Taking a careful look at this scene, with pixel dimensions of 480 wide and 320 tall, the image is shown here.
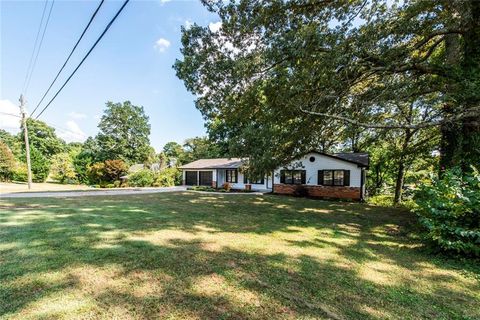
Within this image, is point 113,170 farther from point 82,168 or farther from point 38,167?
point 38,167

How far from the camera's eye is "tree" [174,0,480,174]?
23.7 ft

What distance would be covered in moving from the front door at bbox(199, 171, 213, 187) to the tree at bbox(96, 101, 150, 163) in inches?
752

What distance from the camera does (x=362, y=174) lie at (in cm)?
1552

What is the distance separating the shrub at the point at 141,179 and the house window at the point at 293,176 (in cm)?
1460

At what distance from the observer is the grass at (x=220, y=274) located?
2861 millimetres

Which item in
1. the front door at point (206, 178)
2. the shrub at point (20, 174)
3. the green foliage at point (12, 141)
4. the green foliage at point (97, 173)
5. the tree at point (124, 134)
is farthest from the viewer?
the green foliage at point (12, 141)

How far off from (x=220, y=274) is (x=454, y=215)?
5226mm

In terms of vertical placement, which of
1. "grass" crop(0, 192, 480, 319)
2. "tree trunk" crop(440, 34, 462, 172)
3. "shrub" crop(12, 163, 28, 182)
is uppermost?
"tree trunk" crop(440, 34, 462, 172)

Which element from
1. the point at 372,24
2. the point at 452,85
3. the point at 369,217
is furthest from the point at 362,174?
the point at 372,24

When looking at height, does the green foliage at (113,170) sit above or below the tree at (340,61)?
below

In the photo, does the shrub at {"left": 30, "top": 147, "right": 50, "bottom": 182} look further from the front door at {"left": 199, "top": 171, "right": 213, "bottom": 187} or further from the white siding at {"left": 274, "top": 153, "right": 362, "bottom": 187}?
the white siding at {"left": 274, "top": 153, "right": 362, "bottom": 187}

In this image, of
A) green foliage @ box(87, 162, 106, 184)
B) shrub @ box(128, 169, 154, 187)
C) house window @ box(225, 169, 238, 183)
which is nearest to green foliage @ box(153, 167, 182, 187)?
shrub @ box(128, 169, 154, 187)

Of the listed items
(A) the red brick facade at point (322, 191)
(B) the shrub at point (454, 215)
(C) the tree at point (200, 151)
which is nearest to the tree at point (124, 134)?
(C) the tree at point (200, 151)

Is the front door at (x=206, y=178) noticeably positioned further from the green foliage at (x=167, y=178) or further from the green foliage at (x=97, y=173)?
the green foliage at (x=97, y=173)
